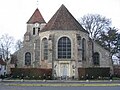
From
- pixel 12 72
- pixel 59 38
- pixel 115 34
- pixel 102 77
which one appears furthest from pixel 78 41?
pixel 115 34

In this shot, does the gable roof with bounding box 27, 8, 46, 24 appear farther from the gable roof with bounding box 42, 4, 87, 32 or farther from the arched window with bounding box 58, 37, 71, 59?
the arched window with bounding box 58, 37, 71, 59

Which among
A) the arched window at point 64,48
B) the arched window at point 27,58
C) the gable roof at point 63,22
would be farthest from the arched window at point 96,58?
the arched window at point 27,58

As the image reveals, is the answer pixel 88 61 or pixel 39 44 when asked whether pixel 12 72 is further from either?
pixel 88 61

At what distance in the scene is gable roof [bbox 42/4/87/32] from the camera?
152 feet

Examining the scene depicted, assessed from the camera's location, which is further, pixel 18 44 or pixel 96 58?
pixel 18 44

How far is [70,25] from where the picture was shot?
46.6m

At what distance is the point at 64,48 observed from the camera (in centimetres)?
4569

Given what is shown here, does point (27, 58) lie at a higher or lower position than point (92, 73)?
higher

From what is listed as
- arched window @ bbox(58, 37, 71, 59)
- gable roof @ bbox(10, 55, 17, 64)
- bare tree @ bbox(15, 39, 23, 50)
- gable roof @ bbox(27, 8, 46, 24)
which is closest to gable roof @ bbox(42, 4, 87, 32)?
arched window @ bbox(58, 37, 71, 59)

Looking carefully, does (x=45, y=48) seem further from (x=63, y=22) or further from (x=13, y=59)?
(x=13, y=59)

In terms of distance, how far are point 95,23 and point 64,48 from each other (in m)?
17.2

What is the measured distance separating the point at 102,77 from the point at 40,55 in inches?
477

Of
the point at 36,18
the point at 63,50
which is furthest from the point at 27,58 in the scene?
the point at 36,18

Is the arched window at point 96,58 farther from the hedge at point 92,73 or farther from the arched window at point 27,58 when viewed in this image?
the arched window at point 27,58
